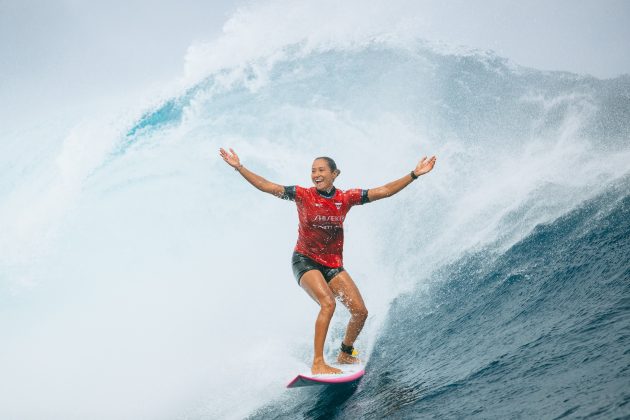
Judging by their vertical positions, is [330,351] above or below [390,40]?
below

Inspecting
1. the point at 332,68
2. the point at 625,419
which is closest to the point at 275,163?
the point at 332,68

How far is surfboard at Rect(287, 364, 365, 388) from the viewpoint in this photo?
3.91 m

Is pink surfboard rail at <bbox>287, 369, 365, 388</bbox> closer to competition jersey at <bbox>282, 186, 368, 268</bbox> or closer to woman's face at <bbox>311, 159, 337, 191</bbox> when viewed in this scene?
competition jersey at <bbox>282, 186, 368, 268</bbox>

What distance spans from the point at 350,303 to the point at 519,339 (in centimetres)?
158

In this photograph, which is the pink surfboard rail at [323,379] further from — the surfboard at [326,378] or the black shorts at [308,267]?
the black shorts at [308,267]

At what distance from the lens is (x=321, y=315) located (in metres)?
4.13

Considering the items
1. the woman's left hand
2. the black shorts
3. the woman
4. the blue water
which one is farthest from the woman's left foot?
the woman's left hand

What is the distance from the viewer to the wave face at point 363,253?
3.54m

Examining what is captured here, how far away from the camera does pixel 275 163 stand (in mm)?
13266

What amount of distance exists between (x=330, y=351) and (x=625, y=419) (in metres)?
3.95

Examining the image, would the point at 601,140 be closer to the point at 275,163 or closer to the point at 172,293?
the point at 275,163

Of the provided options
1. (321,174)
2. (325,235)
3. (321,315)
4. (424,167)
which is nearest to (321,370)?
(321,315)

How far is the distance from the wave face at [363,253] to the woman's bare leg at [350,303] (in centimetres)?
31

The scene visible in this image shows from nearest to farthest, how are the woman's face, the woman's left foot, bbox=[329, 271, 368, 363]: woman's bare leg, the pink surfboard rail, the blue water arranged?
1. the blue water
2. the pink surfboard rail
3. the woman's face
4. bbox=[329, 271, 368, 363]: woman's bare leg
5. the woman's left foot
